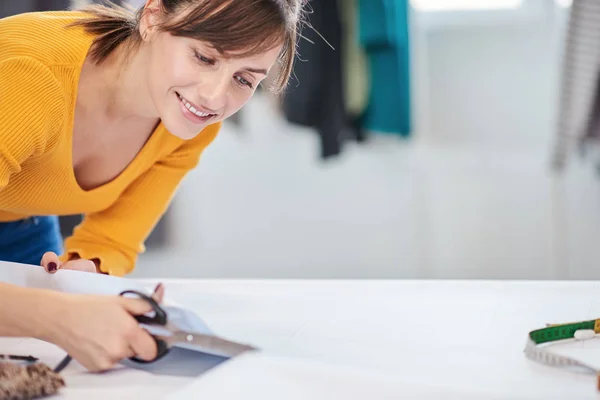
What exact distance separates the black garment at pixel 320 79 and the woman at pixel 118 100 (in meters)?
0.74

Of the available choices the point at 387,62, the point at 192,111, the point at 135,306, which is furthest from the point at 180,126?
the point at 387,62

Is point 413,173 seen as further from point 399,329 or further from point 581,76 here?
point 399,329

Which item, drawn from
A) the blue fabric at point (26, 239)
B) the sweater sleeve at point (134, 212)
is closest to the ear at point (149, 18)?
the sweater sleeve at point (134, 212)

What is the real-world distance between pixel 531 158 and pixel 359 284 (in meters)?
1.25

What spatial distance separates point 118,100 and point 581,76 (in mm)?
831

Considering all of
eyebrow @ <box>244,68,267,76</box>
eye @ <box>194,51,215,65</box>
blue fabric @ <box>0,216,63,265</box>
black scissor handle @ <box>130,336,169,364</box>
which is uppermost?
eye @ <box>194,51,215,65</box>

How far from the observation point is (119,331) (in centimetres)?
75

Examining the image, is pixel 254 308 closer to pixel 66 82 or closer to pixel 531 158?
pixel 66 82

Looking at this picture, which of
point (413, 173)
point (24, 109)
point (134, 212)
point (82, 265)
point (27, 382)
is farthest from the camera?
point (413, 173)

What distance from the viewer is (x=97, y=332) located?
0.75 m

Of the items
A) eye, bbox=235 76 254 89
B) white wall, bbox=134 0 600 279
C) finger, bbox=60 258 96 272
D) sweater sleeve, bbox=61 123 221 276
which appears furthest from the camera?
white wall, bbox=134 0 600 279

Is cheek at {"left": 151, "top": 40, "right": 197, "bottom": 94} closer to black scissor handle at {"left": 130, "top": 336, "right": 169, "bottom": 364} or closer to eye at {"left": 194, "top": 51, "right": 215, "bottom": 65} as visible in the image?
eye at {"left": 194, "top": 51, "right": 215, "bottom": 65}

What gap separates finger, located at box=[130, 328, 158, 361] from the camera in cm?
76

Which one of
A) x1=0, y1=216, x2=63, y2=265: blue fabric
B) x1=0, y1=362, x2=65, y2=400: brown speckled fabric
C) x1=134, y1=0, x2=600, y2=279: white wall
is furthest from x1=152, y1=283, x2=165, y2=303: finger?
x1=134, y1=0, x2=600, y2=279: white wall
